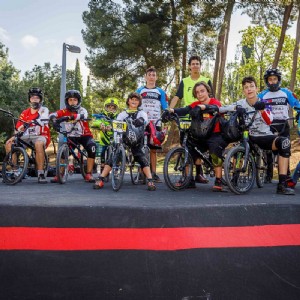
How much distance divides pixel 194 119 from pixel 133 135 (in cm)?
90

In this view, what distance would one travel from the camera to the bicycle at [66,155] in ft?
19.0

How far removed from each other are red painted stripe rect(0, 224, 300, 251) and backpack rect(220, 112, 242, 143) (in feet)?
6.36

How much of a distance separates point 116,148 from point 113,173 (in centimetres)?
36

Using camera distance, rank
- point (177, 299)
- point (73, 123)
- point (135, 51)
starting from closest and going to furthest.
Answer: point (177, 299) → point (73, 123) → point (135, 51)

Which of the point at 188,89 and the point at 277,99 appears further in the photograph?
the point at 188,89

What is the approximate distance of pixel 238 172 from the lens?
4.63 m

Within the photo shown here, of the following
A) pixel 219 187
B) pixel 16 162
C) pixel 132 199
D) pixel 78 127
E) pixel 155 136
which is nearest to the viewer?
pixel 132 199

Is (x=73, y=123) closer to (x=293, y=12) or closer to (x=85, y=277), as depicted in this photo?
(x=85, y=277)

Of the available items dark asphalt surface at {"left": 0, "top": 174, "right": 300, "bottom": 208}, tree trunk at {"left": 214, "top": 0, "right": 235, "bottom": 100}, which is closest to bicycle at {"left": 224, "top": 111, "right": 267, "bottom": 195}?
dark asphalt surface at {"left": 0, "top": 174, "right": 300, "bottom": 208}

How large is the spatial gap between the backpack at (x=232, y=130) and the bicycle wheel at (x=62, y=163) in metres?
2.60

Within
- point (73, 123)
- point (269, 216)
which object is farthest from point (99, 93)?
point (269, 216)

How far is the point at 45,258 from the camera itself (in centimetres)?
275

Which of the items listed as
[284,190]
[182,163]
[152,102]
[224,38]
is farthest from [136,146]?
[224,38]

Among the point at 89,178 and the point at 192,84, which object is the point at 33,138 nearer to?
the point at 89,178
